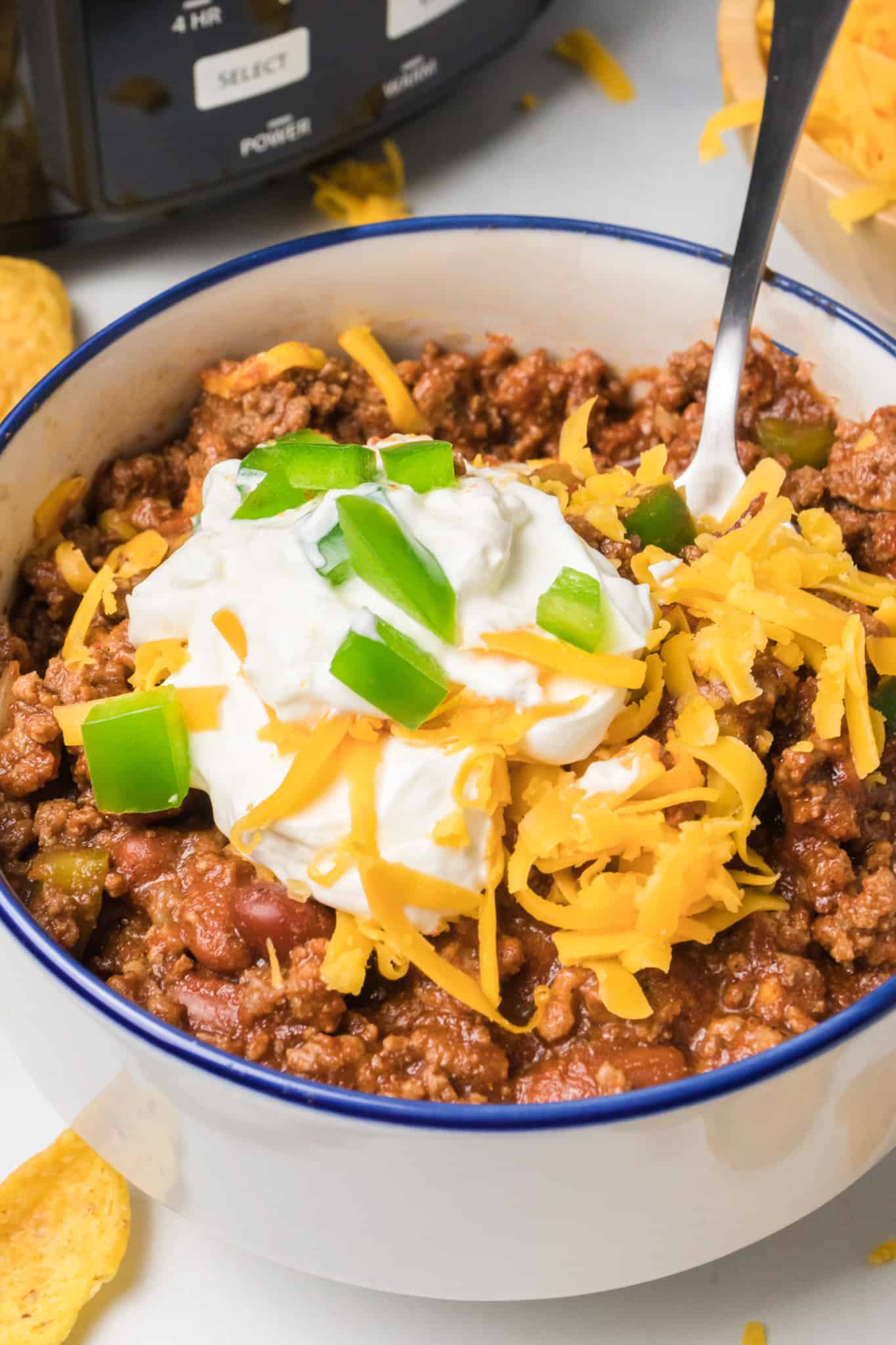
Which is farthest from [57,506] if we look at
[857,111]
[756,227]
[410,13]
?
[857,111]

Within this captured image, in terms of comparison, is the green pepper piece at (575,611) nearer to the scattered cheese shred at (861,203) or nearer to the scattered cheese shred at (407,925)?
the scattered cheese shred at (407,925)

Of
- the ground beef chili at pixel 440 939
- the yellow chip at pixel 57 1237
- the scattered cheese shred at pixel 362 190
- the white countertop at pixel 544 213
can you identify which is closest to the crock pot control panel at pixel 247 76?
the scattered cheese shred at pixel 362 190

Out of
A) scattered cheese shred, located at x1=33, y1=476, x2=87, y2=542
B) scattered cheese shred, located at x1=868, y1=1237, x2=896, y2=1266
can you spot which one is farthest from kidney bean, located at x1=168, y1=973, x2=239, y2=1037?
scattered cheese shred, located at x1=868, y1=1237, x2=896, y2=1266

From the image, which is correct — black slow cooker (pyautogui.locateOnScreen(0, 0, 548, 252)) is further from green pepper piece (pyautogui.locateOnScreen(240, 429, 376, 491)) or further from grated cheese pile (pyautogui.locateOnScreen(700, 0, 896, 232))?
green pepper piece (pyautogui.locateOnScreen(240, 429, 376, 491))

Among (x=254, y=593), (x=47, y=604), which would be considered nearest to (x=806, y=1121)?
(x=254, y=593)

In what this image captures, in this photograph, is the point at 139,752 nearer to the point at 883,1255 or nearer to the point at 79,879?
the point at 79,879

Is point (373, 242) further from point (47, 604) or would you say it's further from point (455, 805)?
point (455, 805)
